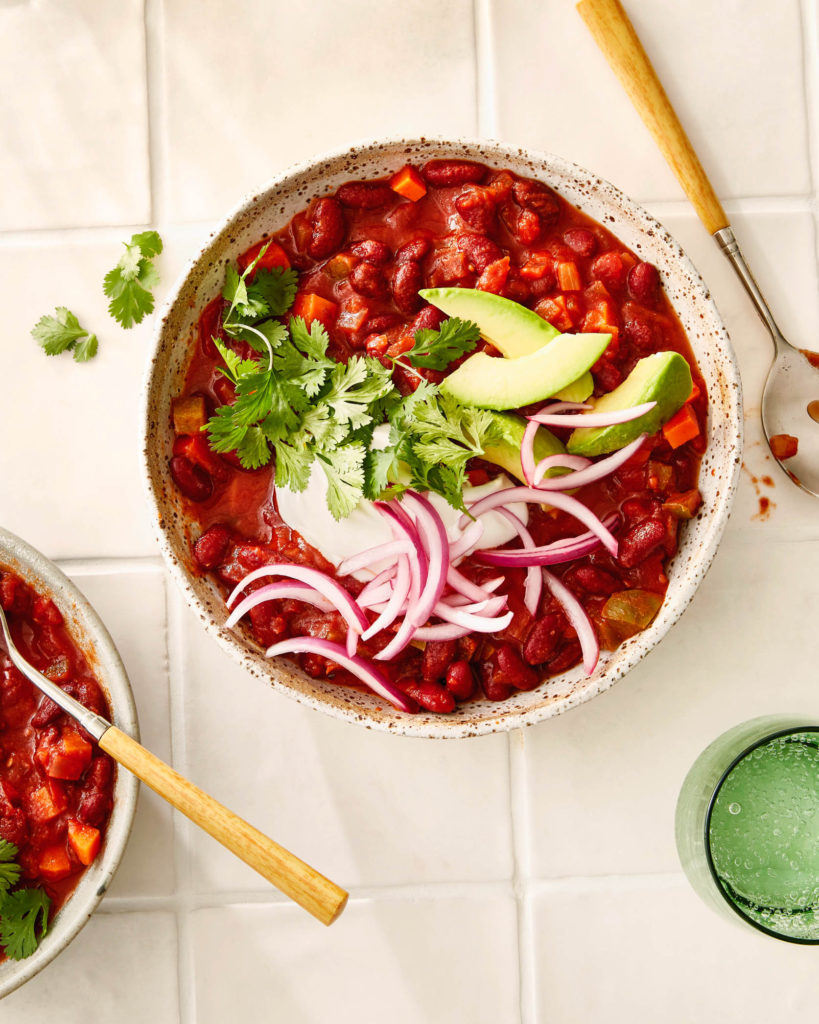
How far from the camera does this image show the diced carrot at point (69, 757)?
2.00m

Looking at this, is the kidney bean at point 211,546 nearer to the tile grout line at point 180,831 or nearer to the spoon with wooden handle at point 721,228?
the tile grout line at point 180,831

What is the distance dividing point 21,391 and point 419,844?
140 cm

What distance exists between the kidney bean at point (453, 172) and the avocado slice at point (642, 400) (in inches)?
20.1

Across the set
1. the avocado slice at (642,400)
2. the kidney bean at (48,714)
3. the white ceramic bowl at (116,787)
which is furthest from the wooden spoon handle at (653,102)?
the kidney bean at (48,714)

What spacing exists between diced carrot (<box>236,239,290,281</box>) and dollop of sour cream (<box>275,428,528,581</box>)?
16.9 inches

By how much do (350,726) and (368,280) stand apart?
3.24ft

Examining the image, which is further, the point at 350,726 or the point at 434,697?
the point at 350,726

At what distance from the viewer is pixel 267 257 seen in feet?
6.44

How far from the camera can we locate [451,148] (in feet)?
6.21

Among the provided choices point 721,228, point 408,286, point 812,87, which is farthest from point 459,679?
point 812,87

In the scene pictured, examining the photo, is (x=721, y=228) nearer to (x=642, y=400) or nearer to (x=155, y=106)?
(x=642, y=400)

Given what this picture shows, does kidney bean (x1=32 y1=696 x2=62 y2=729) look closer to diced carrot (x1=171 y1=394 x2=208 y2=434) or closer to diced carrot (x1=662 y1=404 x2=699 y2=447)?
diced carrot (x1=171 y1=394 x2=208 y2=434)

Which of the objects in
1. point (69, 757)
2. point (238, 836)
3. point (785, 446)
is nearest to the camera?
point (238, 836)

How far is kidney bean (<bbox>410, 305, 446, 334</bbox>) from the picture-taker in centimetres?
189
